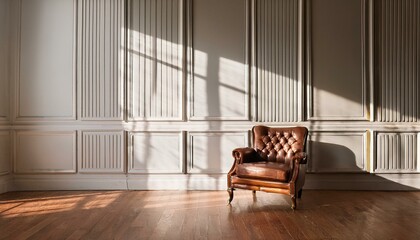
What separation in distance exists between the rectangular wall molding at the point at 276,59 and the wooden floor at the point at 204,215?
3.91ft

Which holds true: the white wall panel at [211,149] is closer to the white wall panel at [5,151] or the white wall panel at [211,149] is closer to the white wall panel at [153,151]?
the white wall panel at [153,151]

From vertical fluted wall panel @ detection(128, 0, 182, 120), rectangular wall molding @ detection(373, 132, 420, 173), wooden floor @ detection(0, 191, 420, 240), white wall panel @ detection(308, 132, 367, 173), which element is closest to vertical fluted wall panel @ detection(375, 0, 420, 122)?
rectangular wall molding @ detection(373, 132, 420, 173)

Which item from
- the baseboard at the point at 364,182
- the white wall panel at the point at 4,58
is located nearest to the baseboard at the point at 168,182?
the baseboard at the point at 364,182

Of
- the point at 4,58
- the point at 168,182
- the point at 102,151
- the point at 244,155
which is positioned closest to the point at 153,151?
the point at 168,182

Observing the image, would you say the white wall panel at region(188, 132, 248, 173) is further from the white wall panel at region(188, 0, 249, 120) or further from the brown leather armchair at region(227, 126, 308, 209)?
the brown leather armchair at region(227, 126, 308, 209)

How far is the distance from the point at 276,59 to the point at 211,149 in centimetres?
151

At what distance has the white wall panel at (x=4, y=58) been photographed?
211 inches

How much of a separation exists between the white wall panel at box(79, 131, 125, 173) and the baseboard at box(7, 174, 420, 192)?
12cm

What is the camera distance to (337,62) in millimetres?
5492

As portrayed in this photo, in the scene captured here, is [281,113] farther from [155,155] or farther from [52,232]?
[52,232]

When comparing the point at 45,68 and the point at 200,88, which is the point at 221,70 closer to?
the point at 200,88

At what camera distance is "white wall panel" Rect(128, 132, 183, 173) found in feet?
18.1

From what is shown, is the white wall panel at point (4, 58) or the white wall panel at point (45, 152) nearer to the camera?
the white wall panel at point (4, 58)

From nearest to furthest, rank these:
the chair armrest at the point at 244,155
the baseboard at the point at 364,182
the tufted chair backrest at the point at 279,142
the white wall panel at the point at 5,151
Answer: the chair armrest at the point at 244,155, the tufted chair backrest at the point at 279,142, the white wall panel at the point at 5,151, the baseboard at the point at 364,182
